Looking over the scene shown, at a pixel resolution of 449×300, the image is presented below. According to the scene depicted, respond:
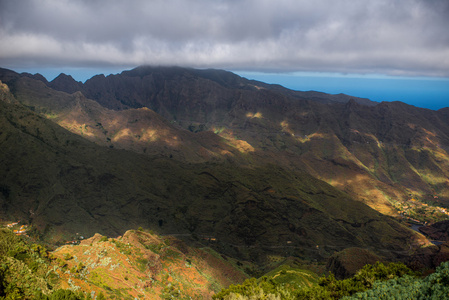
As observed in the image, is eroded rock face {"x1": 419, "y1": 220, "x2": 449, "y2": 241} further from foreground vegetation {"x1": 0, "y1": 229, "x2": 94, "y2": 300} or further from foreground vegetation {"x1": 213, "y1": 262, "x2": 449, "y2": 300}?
foreground vegetation {"x1": 0, "y1": 229, "x2": 94, "y2": 300}

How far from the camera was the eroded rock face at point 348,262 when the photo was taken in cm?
8588

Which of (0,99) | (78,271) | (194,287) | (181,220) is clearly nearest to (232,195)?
(181,220)

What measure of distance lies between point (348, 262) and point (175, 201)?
95653 millimetres

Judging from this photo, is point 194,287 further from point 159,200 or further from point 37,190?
point 37,190

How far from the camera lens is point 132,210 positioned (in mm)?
151375

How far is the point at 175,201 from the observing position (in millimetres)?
158875

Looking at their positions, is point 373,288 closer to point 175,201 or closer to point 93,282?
point 93,282

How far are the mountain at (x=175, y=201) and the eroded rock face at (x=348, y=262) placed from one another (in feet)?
99.8

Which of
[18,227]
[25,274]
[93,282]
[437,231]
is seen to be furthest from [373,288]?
[437,231]

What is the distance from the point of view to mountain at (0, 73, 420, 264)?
131m

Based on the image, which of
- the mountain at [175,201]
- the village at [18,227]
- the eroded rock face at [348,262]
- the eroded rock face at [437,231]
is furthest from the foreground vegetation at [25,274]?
the eroded rock face at [437,231]

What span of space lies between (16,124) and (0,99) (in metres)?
28.5

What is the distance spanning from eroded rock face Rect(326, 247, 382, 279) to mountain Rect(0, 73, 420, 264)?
30432 mm

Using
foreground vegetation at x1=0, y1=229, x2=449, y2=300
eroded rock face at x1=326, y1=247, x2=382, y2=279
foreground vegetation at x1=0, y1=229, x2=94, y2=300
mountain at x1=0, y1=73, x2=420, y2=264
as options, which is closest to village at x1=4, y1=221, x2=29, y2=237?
mountain at x1=0, y1=73, x2=420, y2=264
